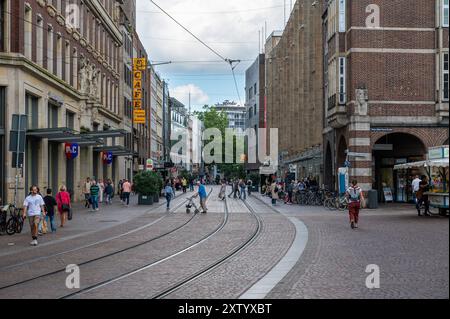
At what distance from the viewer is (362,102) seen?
128 feet

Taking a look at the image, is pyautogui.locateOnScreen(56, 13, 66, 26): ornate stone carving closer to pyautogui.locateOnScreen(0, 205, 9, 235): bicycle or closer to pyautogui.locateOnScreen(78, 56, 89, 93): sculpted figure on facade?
pyautogui.locateOnScreen(78, 56, 89, 93): sculpted figure on facade

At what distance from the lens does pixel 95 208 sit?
122 feet

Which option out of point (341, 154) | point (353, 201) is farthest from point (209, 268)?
point (341, 154)

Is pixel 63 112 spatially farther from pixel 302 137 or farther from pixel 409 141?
pixel 302 137

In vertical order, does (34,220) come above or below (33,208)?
below

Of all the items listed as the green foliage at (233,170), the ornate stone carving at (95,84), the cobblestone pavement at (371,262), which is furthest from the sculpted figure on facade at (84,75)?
the green foliage at (233,170)

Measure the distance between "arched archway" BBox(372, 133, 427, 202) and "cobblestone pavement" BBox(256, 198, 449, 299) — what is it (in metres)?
17.6

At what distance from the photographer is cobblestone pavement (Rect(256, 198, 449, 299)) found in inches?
388

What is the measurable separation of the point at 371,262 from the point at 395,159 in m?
29.9

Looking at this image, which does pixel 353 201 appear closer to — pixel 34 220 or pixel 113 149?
pixel 34 220

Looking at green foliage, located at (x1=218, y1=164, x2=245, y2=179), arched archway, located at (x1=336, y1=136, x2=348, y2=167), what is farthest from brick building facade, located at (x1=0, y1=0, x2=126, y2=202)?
green foliage, located at (x1=218, y1=164, x2=245, y2=179)

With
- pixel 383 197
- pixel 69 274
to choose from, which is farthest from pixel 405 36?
pixel 69 274

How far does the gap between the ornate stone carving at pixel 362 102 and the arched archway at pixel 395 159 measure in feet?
7.24

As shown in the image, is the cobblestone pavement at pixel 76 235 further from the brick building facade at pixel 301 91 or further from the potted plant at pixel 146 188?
the brick building facade at pixel 301 91
